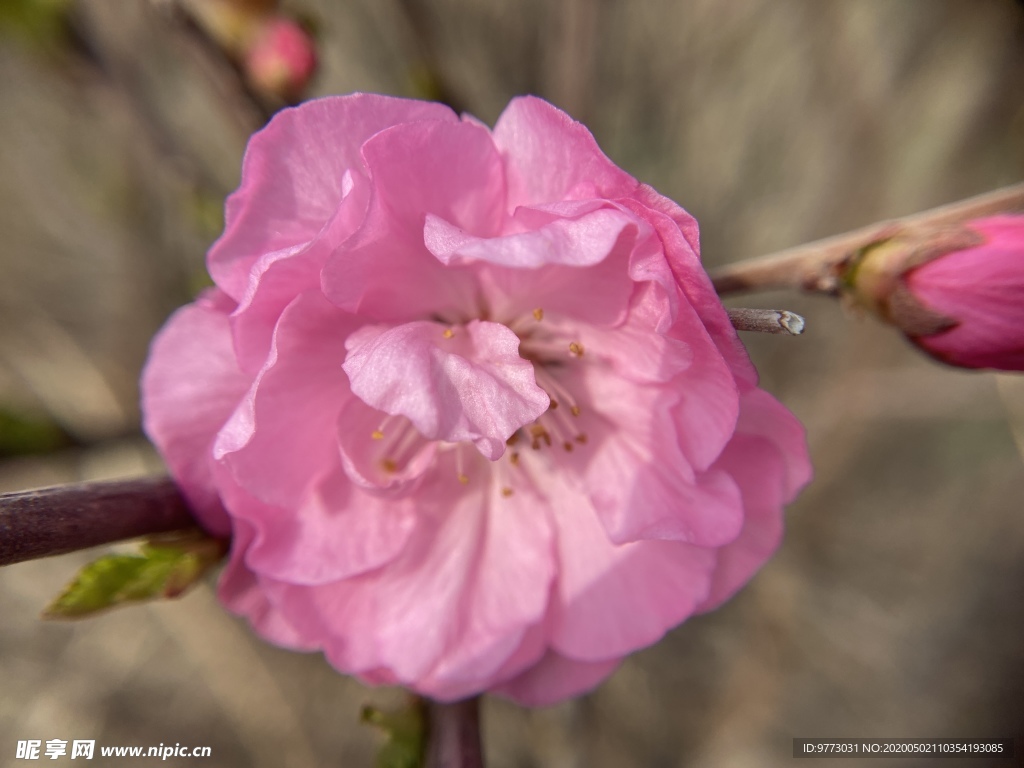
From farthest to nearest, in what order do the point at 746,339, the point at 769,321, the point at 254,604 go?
the point at 746,339 → the point at 254,604 → the point at 769,321

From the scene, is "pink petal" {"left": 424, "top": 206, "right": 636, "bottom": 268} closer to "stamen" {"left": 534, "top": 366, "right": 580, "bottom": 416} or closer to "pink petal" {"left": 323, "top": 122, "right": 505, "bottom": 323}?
"pink petal" {"left": 323, "top": 122, "right": 505, "bottom": 323}

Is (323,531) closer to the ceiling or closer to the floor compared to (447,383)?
closer to the floor

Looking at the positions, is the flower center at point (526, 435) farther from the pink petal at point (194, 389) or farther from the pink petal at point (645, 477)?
the pink petal at point (194, 389)

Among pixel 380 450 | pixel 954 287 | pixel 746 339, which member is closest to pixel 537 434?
pixel 380 450

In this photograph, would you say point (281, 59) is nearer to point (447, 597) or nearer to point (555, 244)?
point (555, 244)

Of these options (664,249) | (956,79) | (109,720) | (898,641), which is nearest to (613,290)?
(664,249)

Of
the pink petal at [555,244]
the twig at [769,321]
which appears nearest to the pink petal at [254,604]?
the pink petal at [555,244]

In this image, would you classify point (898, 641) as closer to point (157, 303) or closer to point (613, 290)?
point (613, 290)
